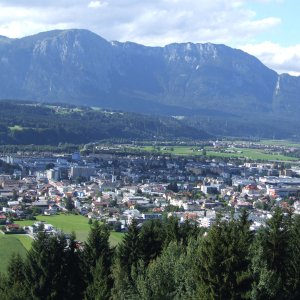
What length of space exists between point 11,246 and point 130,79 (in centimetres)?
16698

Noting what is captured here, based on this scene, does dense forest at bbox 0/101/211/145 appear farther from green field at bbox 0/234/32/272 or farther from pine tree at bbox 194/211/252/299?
pine tree at bbox 194/211/252/299

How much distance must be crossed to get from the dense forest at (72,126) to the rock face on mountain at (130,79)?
4184 cm

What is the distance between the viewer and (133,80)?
189 m

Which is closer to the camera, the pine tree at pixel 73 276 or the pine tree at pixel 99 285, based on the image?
the pine tree at pixel 99 285

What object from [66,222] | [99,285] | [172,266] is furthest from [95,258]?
[66,222]

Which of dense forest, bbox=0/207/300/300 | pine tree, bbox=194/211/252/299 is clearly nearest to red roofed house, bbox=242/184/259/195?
dense forest, bbox=0/207/300/300

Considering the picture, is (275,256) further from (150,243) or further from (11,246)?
(11,246)

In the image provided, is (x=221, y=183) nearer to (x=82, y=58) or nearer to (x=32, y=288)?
(x=32, y=288)

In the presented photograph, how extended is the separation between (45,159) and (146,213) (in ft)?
105

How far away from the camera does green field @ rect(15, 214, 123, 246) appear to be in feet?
85.6

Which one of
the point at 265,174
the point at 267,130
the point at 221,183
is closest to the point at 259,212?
the point at 221,183

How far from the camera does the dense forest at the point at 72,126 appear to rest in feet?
272

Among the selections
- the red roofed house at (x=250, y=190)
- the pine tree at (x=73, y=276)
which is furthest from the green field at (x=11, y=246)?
the red roofed house at (x=250, y=190)

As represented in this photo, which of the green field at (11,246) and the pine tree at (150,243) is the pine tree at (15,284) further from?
the green field at (11,246)
